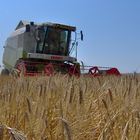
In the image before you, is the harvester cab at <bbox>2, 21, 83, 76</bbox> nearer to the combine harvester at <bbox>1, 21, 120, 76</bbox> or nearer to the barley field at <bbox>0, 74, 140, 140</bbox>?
the combine harvester at <bbox>1, 21, 120, 76</bbox>

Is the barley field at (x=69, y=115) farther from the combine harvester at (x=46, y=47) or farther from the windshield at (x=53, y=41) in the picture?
the windshield at (x=53, y=41)

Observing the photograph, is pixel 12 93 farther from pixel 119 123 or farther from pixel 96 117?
pixel 119 123

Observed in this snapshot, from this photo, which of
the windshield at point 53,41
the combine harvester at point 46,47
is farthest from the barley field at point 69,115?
the windshield at point 53,41

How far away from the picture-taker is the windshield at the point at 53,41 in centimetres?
1472

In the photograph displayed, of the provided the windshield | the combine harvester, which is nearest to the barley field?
the combine harvester

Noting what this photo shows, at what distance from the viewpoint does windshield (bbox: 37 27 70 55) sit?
14719 millimetres

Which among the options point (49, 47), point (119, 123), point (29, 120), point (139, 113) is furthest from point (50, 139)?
point (49, 47)

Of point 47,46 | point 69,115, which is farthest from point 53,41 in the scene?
point 69,115

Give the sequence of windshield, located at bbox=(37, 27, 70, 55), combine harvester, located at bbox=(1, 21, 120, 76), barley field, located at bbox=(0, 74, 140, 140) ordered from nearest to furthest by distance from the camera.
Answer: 1. barley field, located at bbox=(0, 74, 140, 140)
2. combine harvester, located at bbox=(1, 21, 120, 76)
3. windshield, located at bbox=(37, 27, 70, 55)

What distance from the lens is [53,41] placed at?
48.8 ft

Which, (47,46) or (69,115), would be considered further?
(47,46)

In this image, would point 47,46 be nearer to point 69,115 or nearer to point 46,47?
point 46,47

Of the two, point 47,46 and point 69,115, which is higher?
point 47,46

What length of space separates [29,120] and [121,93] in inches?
32.3
